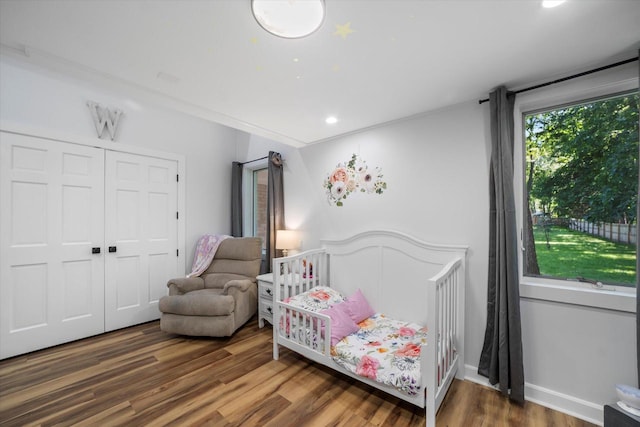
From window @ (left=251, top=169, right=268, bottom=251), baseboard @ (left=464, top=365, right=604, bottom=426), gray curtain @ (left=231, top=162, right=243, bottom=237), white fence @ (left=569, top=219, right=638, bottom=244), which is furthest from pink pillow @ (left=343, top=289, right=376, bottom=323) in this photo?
gray curtain @ (left=231, top=162, right=243, bottom=237)

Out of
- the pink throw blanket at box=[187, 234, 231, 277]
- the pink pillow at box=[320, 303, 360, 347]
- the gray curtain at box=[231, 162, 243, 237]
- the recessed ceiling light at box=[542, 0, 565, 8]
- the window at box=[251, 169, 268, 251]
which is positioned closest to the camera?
the recessed ceiling light at box=[542, 0, 565, 8]

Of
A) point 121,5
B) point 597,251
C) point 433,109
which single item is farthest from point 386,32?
point 597,251

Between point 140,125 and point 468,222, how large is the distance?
3.77 metres

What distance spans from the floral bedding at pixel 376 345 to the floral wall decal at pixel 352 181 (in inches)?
42.7

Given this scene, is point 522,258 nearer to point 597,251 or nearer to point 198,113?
point 597,251

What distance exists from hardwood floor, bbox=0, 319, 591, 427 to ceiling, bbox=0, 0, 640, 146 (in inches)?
88.3

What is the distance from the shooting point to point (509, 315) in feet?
5.66

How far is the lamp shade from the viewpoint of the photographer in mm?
3129

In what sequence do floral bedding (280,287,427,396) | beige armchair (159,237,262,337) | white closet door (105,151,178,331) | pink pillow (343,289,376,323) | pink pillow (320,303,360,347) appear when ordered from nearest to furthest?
floral bedding (280,287,427,396) → pink pillow (320,303,360,347) → pink pillow (343,289,376,323) → beige armchair (159,237,262,337) → white closet door (105,151,178,331)

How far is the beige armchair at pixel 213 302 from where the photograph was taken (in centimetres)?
262

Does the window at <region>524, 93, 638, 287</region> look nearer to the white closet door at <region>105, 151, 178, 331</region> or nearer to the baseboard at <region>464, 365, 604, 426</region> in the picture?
the baseboard at <region>464, 365, 604, 426</region>

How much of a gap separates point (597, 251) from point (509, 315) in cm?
71

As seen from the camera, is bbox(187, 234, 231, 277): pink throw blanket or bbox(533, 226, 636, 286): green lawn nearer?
bbox(533, 226, 636, 286): green lawn

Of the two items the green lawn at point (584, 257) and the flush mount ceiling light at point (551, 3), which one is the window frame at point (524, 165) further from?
the flush mount ceiling light at point (551, 3)
